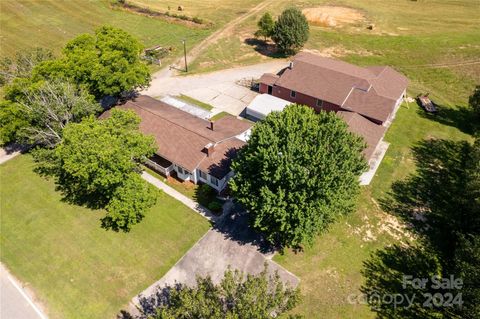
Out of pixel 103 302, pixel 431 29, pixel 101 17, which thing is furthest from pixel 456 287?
pixel 101 17

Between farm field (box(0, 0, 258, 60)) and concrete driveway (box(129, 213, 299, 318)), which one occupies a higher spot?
farm field (box(0, 0, 258, 60))

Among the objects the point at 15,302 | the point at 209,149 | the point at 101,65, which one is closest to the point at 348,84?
the point at 209,149

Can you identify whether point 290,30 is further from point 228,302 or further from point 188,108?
point 228,302

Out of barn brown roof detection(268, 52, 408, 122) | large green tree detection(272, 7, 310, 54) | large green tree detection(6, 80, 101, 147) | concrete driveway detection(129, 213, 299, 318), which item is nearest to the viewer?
concrete driveway detection(129, 213, 299, 318)

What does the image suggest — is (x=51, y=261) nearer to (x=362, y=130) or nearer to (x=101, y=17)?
(x=362, y=130)

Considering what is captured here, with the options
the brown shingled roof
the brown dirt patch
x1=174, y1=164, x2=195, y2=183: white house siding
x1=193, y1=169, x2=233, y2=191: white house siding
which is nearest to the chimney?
x1=193, y1=169, x2=233, y2=191: white house siding

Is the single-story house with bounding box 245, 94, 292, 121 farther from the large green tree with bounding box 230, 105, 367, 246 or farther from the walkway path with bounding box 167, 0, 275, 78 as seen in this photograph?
the walkway path with bounding box 167, 0, 275, 78
